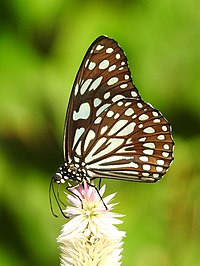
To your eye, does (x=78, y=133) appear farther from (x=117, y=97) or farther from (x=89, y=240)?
(x=89, y=240)

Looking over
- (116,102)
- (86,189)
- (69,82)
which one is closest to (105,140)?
(116,102)

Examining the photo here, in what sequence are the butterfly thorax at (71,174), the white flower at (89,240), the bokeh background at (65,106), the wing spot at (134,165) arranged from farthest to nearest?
the bokeh background at (65,106)
the wing spot at (134,165)
the butterfly thorax at (71,174)
the white flower at (89,240)

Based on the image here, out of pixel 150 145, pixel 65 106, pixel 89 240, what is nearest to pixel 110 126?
pixel 150 145

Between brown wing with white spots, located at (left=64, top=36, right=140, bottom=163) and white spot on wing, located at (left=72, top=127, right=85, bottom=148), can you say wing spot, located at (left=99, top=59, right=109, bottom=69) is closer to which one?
brown wing with white spots, located at (left=64, top=36, right=140, bottom=163)

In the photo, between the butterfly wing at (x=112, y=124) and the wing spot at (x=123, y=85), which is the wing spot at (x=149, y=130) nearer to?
the butterfly wing at (x=112, y=124)

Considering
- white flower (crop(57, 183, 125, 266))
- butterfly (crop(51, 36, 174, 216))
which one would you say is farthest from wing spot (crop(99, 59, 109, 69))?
white flower (crop(57, 183, 125, 266))

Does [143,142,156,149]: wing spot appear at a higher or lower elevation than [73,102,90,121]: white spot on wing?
lower

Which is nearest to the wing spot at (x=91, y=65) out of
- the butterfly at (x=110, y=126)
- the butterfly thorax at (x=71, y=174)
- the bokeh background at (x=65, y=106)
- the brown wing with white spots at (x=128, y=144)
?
the butterfly at (x=110, y=126)

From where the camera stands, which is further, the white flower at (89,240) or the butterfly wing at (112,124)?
the butterfly wing at (112,124)

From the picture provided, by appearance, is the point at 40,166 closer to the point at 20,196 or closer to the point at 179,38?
the point at 20,196
